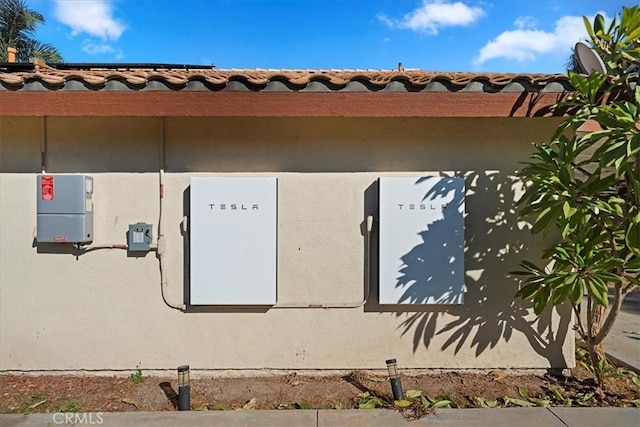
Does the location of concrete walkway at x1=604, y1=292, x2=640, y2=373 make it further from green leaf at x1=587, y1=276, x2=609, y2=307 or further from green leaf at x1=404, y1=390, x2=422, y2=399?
green leaf at x1=404, y1=390, x2=422, y2=399

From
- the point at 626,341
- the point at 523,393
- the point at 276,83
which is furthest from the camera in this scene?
the point at 626,341

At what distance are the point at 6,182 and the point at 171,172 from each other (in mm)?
1694

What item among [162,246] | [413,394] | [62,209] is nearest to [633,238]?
[413,394]

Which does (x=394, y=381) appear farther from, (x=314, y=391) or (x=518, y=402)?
(x=518, y=402)

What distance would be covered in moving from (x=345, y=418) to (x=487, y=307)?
1.95 meters

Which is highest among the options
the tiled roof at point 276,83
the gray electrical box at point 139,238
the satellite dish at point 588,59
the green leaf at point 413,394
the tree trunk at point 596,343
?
the satellite dish at point 588,59

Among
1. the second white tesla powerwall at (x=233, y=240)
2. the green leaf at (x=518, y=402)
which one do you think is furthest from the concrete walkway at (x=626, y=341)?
the second white tesla powerwall at (x=233, y=240)

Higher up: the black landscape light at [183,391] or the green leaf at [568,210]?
the green leaf at [568,210]

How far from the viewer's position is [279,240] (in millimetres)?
4359

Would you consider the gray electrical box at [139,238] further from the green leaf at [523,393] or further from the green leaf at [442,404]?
the green leaf at [523,393]

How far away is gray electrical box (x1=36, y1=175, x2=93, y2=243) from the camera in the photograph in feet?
13.5

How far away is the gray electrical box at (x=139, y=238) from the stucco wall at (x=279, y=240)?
10 centimetres

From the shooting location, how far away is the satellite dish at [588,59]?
3.84 metres

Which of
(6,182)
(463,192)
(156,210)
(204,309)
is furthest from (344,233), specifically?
(6,182)
